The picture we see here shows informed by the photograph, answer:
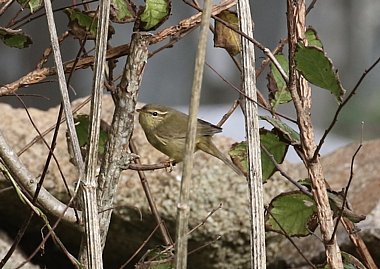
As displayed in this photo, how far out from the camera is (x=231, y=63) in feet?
23.8

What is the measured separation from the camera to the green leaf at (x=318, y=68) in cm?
149

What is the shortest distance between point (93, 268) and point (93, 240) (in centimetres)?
4

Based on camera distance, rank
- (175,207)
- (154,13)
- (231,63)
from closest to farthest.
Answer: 1. (154,13)
2. (175,207)
3. (231,63)

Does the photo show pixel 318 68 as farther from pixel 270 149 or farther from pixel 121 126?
pixel 121 126

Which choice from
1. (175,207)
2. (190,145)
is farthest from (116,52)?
(175,207)

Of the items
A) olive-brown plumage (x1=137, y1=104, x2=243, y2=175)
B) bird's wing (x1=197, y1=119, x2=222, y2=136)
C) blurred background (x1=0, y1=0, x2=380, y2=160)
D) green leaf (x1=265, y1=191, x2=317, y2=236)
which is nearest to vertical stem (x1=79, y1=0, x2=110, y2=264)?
green leaf (x1=265, y1=191, x2=317, y2=236)

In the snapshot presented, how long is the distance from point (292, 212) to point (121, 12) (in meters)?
0.51

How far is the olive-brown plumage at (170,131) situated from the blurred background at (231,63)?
122 inches

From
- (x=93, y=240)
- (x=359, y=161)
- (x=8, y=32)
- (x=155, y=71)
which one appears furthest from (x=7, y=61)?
(x=93, y=240)

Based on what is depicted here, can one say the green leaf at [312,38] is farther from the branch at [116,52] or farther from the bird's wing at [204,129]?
the bird's wing at [204,129]

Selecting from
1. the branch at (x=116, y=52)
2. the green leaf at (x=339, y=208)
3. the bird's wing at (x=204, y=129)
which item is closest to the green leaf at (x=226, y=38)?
the branch at (x=116, y=52)

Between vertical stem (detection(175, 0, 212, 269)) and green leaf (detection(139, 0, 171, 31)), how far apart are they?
16.6 inches

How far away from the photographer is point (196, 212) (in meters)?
3.06

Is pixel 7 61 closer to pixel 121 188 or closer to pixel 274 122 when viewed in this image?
pixel 121 188
